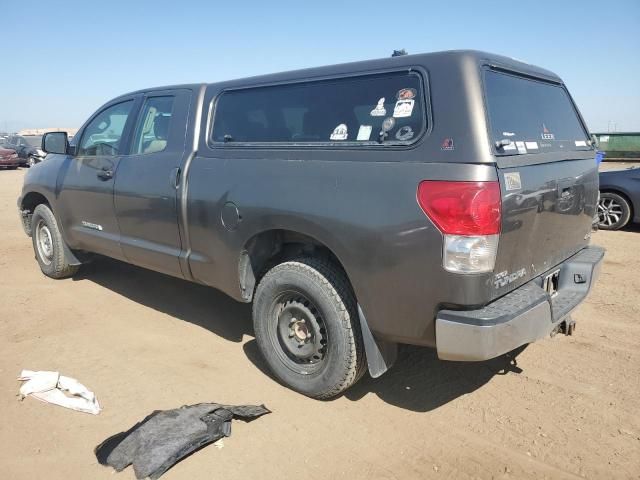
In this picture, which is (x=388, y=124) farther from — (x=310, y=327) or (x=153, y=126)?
(x=153, y=126)

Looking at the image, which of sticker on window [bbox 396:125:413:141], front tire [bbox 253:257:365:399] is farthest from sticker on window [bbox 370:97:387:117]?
front tire [bbox 253:257:365:399]

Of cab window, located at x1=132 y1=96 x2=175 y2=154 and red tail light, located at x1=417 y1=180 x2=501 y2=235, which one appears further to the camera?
cab window, located at x1=132 y1=96 x2=175 y2=154

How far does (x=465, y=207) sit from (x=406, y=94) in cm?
77

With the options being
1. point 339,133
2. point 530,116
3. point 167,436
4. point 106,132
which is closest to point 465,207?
point 339,133

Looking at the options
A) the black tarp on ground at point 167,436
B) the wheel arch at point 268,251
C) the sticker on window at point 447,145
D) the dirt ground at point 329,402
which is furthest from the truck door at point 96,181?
the sticker on window at point 447,145

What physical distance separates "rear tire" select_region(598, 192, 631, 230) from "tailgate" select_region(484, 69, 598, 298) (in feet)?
16.4

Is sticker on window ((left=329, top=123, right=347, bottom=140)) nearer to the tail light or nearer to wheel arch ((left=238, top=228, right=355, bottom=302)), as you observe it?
wheel arch ((left=238, top=228, right=355, bottom=302))

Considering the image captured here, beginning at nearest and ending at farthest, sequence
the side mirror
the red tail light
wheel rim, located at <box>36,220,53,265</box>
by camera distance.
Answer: the red tail light
the side mirror
wheel rim, located at <box>36,220,53,265</box>

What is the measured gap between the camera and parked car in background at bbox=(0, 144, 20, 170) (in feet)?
77.7

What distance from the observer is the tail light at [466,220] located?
2.41m

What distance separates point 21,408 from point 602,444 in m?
3.42

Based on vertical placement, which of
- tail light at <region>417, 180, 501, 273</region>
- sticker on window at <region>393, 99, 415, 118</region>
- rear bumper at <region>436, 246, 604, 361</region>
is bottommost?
rear bumper at <region>436, 246, 604, 361</region>

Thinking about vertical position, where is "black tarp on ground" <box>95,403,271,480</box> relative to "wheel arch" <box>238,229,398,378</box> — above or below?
below

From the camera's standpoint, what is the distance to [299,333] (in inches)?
130
